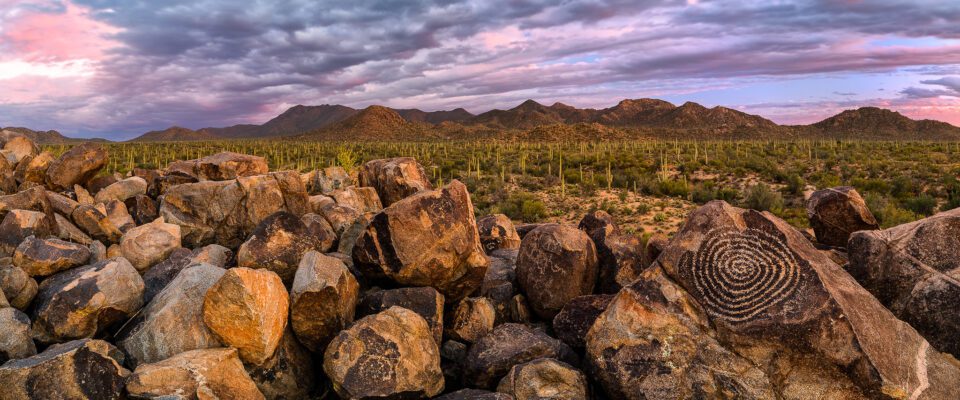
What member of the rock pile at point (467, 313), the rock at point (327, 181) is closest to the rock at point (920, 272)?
the rock pile at point (467, 313)

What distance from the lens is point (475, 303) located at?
6922 mm

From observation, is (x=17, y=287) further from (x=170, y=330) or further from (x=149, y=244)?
(x=170, y=330)

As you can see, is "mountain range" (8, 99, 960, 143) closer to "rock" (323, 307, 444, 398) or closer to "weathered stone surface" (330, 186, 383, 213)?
"weathered stone surface" (330, 186, 383, 213)

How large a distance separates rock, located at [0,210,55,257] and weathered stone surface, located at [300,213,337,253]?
3.33m

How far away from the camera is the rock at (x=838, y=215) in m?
8.01

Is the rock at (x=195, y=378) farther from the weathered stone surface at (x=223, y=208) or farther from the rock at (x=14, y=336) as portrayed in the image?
the weathered stone surface at (x=223, y=208)

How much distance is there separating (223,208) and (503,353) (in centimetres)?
513

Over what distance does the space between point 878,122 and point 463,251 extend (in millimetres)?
131603

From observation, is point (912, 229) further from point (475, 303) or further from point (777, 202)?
point (777, 202)

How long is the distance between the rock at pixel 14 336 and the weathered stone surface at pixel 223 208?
8.93ft

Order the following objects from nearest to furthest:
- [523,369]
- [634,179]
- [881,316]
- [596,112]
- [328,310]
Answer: [881,316]
[523,369]
[328,310]
[634,179]
[596,112]

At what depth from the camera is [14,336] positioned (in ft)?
17.5

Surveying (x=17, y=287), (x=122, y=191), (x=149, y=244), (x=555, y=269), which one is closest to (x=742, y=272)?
(x=555, y=269)

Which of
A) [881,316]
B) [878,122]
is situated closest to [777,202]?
[881,316]
